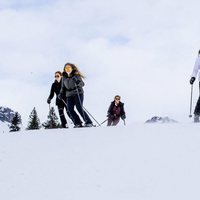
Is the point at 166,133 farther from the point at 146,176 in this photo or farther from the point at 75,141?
the point at 146,176

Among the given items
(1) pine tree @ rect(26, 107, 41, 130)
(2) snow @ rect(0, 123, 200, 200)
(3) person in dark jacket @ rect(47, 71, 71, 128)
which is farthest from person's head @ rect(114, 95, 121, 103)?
(1) pine tree @ rect(26, 107, 41, 130)

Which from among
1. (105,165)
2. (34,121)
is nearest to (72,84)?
(105,165)

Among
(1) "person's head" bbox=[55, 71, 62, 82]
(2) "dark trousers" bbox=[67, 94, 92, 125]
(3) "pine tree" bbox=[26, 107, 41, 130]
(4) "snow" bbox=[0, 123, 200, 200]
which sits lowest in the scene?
(4) "snow" bbox=[0, 123, 200, 200]

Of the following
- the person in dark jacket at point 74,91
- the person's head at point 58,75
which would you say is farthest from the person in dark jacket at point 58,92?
the person in dark jacket at point 74,91

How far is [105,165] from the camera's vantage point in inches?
363

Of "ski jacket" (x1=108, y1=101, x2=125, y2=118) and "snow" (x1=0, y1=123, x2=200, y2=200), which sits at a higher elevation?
"ski jacket" (x1=108, y1=101, x2=125, y2=118)

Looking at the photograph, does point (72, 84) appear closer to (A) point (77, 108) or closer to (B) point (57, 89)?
(A) point (77, 108)

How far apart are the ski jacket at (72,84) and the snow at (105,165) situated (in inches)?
60.0

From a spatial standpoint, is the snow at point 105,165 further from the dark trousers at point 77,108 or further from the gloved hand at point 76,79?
the gloved hand at point 76,79

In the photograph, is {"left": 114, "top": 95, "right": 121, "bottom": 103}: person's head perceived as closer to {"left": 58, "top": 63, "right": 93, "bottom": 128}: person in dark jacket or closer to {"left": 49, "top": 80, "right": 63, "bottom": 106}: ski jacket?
{"left": 49, "top": 80, "right": 63, "bottom": 106}: ski jacket

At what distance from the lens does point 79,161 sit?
31.7ft

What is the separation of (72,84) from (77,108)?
0.57m

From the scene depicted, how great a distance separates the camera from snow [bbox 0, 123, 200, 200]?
26.3 feet

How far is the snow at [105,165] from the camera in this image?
8023 millimetres
